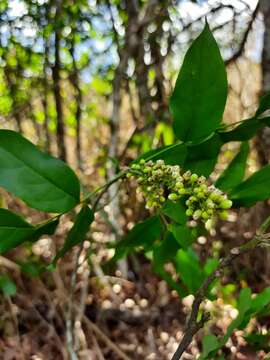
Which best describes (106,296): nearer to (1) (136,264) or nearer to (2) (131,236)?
(1) (136,264)

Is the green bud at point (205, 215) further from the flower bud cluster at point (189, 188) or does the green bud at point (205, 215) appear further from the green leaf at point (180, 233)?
the green leaf at point (180, 233)

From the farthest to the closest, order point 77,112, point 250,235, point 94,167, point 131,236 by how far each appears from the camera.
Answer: point 94,167
point 77,112
point 250,235
point 131,236

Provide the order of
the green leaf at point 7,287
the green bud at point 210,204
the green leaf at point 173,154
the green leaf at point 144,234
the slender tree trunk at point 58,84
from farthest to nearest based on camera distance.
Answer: the slender tree trunk at point 58,84 → the green leaf at point 7,287 → the green leaf at point 144,234 → the green leaf at point 173,154 → the green bud at point 210,204

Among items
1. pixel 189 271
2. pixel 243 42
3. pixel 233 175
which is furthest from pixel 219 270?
pixel 243 42

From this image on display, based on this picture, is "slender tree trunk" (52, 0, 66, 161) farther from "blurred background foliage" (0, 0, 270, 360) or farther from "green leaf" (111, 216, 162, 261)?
"green leaf" (111, 216, 162, 261)

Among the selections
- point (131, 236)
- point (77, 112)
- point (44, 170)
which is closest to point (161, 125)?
point (77, 112)

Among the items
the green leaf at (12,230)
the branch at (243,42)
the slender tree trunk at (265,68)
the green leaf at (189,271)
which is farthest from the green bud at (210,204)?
the branch at (243,42)
